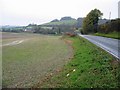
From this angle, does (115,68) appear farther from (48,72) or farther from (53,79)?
(48,72)

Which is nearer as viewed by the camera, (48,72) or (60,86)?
(60,86)

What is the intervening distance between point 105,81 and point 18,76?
17.3ft

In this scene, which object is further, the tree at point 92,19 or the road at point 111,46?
the tree at point 92,19

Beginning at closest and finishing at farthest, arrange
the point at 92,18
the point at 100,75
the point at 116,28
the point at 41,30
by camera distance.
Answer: the point at 100,75, the point at 116,28, the point at 92,18, the point at 41,30

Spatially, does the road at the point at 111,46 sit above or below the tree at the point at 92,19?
below

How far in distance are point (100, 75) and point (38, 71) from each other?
4813mm

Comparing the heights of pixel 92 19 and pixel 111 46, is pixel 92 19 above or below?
above

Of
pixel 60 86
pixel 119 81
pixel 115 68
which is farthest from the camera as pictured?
pixel 115 68

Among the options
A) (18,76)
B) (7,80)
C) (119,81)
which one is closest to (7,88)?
(7,80)

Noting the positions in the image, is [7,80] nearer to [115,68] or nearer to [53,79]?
[53,79]

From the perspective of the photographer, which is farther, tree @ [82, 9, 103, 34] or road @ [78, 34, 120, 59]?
tree @ [82, 9, 103, 34]

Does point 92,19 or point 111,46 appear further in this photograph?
point 92,19

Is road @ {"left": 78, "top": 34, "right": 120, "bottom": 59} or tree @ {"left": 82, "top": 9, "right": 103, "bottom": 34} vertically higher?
tree @ {"left": 82, "top": 9, "right": 103, "bottom": 34}

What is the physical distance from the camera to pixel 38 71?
14.9 metres
